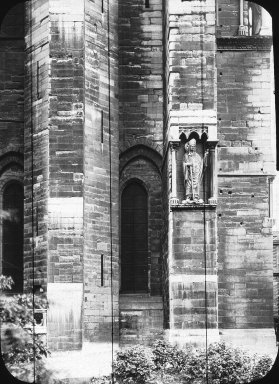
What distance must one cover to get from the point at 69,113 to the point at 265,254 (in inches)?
255

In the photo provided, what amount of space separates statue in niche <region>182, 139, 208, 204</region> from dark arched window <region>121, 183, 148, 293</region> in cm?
288

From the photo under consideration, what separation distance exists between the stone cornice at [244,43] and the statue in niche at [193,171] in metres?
4.23

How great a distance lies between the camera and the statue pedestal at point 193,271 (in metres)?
22.9

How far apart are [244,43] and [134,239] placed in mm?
6170

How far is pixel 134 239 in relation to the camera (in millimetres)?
26000

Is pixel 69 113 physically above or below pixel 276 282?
above

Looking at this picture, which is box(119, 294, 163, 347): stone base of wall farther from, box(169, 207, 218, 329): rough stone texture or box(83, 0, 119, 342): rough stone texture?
box(169, 207, 218, 329): rough stone texture

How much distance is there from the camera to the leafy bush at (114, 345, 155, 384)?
67.7 ft

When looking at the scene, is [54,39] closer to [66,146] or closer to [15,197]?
[66,146]

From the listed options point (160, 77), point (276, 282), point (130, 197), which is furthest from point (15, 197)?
point (276, 282)

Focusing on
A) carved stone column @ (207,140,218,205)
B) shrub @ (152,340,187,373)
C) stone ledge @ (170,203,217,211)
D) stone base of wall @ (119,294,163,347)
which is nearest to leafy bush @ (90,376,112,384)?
shrub @ (152,340,187,373)

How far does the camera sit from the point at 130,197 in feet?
85.8

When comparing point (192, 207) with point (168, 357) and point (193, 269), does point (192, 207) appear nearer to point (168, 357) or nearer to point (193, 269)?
point (193, 269)

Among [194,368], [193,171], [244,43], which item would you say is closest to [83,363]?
[194,368]
